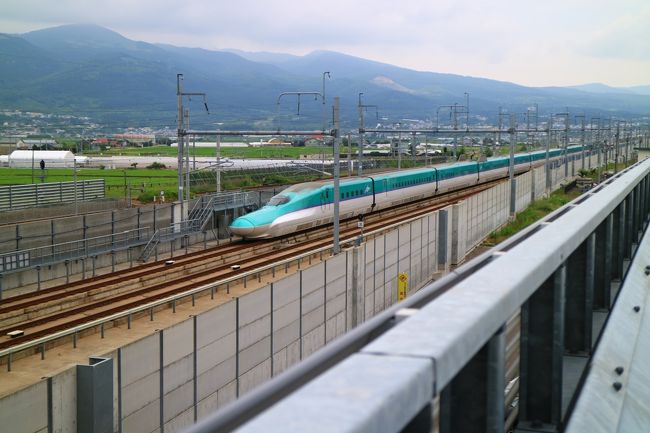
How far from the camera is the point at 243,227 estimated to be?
31906 mm

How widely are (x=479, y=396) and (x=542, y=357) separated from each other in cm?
144

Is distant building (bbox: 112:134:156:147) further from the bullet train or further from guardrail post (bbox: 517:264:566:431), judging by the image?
guardrail post (bbox: 517:264:566:431)

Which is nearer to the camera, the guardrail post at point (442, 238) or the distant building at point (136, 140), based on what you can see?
the guardrail post at point (442, 238)

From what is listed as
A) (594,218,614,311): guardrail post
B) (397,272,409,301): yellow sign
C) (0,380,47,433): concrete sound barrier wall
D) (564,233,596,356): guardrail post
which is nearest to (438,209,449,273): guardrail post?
(397,272,409,301): yellow sign

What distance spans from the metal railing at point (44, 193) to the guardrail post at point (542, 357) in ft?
102

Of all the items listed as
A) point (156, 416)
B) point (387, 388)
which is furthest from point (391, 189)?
point (387, 388)

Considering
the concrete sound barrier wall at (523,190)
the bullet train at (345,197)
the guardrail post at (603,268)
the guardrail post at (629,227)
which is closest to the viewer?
the guardrail post at (603,268)

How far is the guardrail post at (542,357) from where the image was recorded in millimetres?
4730

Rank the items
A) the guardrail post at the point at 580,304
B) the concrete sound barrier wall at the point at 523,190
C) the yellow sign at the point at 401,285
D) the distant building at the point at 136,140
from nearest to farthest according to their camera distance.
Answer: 1. the guardrail post at the point at 580,304
2. the yellow sign at the point at 401,285
3. the concrete sound barrier wall at the point at 523,190
4. the distant building at the point at 136,140

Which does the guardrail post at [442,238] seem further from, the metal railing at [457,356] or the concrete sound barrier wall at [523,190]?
the metal railing at [457,356]

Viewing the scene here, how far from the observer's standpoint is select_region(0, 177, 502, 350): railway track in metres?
20.3

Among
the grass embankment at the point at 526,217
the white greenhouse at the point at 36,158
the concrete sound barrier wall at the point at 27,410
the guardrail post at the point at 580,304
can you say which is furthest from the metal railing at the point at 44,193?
the guardrail post at the point at 580,304

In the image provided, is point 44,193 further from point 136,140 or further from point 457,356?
point 136,140

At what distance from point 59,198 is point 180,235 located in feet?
29.1
